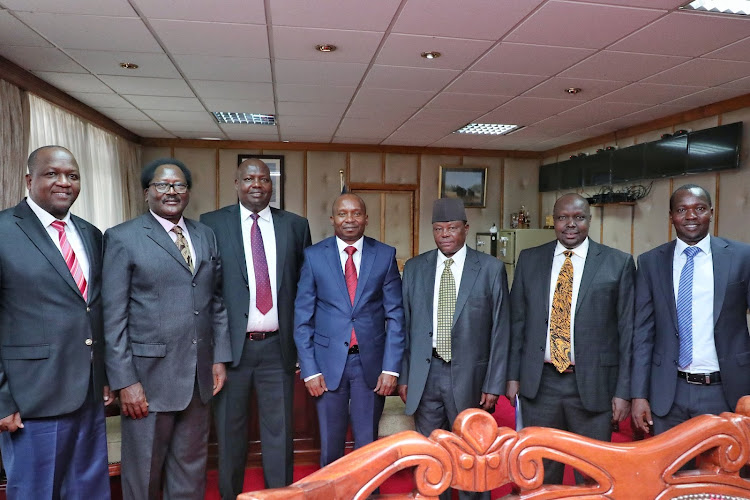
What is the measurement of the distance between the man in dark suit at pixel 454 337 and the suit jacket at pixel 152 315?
1.01m

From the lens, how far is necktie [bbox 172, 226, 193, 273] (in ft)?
7.65

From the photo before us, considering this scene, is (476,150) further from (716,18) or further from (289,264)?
(289,264)

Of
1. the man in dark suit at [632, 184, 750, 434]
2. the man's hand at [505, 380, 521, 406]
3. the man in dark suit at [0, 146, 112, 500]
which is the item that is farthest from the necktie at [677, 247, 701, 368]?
the man in dark suit at [0, 146, 112, 500]

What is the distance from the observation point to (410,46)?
3814 mm

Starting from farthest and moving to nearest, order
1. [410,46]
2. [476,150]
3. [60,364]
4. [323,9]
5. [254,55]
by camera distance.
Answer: [476,150], [254,55], [410,46], [323,9], [60,364]

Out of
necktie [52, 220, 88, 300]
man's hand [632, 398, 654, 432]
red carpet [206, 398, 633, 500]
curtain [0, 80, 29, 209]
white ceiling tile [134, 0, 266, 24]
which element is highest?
white ceiling tile [134, 0, 266, 24]

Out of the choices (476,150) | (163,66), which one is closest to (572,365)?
(163,66)

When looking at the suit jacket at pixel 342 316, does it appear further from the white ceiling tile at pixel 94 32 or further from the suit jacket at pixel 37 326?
the white ceiling tile at pixel 94 32

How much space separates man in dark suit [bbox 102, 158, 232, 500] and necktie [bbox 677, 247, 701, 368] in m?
2.12

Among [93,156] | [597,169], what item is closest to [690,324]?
[597,169]

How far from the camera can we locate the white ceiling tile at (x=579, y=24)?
10.2 ft

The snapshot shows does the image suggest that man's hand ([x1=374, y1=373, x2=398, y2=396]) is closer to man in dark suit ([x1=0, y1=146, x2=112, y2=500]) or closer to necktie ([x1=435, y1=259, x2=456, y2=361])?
necktie ([x1=435, y1=259, x2=456, y2=361])

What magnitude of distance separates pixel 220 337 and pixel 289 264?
53 centimetres

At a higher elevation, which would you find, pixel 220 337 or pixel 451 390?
pixel 220 337
